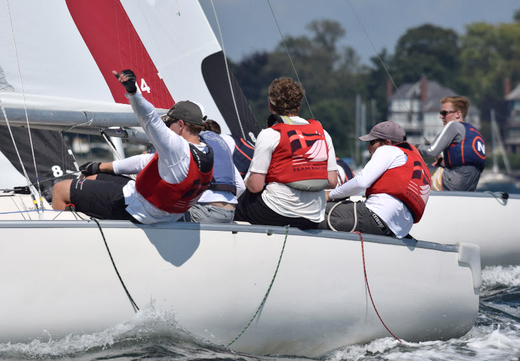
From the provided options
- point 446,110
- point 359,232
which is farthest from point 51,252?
point 446,110

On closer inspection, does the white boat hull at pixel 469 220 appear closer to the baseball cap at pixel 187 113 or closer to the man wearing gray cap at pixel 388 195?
the man wearing gray cap at pixel 388 195

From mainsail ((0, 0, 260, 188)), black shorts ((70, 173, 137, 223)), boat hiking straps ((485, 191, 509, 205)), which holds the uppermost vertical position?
mainsail ((0, 0, 260, 188))

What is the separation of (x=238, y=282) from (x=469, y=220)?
9.33ft

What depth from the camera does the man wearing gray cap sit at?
344 centimetres

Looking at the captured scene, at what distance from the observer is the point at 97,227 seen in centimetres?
289

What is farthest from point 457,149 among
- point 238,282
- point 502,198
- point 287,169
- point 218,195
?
point 238,282

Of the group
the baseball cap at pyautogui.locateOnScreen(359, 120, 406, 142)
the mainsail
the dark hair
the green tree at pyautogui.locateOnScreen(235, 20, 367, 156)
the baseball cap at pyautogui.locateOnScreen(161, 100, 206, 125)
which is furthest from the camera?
the green tree at pyautogui.locateOnScreen(235, 20, 367, 156)

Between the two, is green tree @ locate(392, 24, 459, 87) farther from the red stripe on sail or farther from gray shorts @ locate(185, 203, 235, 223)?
gray shorts @ locate(185, 203, 235, 223)

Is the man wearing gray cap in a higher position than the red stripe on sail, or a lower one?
lower

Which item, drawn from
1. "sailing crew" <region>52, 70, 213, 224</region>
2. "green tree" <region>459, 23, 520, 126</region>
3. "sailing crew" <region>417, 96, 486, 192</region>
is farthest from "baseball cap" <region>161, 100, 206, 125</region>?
"green tree" <region>459, 23, 520, 126</region>

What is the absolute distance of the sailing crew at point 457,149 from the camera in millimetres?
5488

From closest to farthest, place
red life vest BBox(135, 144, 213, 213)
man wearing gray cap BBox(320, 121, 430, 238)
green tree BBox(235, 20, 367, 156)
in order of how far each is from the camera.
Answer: red life vest BBox(135, 144, 213, 213) → man wearing gray cap BBox(320, 121, 430, 238) → green tree BBox(235, 20, 367, 156)

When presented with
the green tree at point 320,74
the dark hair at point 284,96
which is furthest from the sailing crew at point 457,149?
the green tree at point 320,74

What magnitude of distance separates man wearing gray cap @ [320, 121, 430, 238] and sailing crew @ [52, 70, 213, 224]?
86cm
